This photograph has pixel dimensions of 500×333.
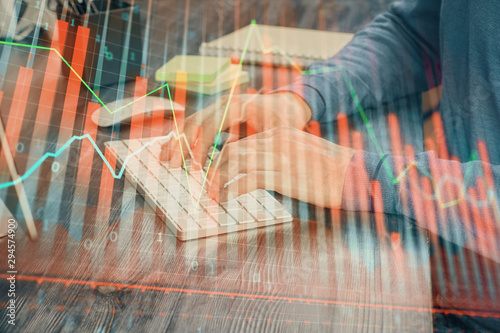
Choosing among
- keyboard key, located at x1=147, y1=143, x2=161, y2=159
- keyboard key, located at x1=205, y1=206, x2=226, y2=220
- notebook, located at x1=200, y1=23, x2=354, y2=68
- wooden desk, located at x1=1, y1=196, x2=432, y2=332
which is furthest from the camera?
notebook, located at x1=200, y1=23, x2=354, y2=68

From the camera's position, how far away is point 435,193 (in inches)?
20.4

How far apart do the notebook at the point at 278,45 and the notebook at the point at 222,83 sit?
80 mm

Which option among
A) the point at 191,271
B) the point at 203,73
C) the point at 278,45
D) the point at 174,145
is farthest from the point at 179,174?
the point at 278,45

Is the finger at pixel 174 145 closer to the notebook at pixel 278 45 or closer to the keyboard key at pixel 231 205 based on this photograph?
the keyboard key at pixel 231 205

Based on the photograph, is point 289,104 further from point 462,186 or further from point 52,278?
point 52,278

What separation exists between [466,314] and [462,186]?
16 centimetres

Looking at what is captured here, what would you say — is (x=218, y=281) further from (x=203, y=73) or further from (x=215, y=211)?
(x=203, y=73)

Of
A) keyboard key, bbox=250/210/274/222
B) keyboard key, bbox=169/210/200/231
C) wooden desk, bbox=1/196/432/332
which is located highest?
keyboard key, bbox=250/210/274/222

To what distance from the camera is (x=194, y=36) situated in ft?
3.26

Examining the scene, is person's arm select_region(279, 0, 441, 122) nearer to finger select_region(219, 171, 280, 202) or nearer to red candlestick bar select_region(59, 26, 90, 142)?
finger select_region(219, 171, 280, 202)

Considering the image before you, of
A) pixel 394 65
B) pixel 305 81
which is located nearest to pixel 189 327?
pixel 305 81
